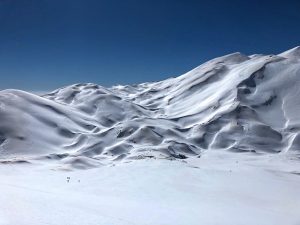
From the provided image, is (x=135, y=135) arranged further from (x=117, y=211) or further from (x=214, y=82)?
(x=117, y=211)

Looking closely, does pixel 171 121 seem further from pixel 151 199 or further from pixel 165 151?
pixel 151 199

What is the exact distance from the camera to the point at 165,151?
59062mm

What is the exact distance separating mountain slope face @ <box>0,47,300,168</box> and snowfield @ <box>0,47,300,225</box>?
22 centimetres

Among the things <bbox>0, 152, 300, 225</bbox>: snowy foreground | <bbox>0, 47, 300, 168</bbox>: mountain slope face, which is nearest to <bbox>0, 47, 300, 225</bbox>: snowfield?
<bbox>0, 152, 300, 225</bbox>: snowy foreground

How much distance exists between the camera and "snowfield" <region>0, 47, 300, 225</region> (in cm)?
1233

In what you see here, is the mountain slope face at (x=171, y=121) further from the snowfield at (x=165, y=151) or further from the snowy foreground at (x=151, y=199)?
the snowy foreground at (x=151, y=199)

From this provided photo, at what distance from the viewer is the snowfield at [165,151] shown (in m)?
12.3

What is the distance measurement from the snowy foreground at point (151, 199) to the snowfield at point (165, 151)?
0.16 ft

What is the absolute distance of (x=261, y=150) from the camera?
227ft

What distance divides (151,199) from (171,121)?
240ft

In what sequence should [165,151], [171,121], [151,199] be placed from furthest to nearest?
[171,121] → [165,151] → [151,199]

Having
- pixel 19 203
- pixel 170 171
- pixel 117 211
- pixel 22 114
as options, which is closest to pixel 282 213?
pixel 117 211

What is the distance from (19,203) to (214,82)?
4074 inches

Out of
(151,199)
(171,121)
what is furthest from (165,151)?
(151,199)
